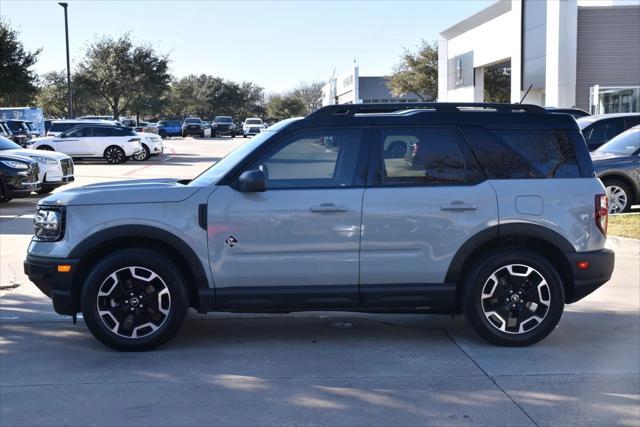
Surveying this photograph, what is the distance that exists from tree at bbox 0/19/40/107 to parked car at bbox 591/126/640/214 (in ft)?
122

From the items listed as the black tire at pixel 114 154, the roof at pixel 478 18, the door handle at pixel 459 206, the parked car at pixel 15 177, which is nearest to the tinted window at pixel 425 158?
the door handle at pixel 459 206

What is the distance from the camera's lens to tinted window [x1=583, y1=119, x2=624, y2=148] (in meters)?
15.3

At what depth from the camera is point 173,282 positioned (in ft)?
18.8

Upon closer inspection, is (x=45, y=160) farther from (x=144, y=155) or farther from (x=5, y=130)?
(x=5, y=130)

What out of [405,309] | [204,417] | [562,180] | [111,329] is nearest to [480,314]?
[405,309]

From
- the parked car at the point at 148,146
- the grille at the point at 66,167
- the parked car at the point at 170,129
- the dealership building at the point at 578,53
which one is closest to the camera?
the grille at the point at 66,167

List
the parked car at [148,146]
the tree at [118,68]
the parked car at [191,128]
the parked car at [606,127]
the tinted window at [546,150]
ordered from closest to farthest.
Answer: the tinted window at [546,150], the parked car at [606,127], the parked car at [148,146], the tree at [118,68], the parked car at [191,128]

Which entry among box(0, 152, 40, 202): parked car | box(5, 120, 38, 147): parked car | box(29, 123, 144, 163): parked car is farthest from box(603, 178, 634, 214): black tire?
box(5, 120, 38, 147): parked car

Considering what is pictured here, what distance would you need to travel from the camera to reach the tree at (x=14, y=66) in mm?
41875

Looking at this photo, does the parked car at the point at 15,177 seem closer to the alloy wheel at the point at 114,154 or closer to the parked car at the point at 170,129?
the alloy wheel at the point at 114,154

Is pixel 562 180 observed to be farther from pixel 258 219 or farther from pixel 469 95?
pixel 469 95

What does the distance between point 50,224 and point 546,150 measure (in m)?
4.03

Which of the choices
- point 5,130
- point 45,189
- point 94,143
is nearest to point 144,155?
point 94,143

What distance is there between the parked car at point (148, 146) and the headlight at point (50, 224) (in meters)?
25.2
